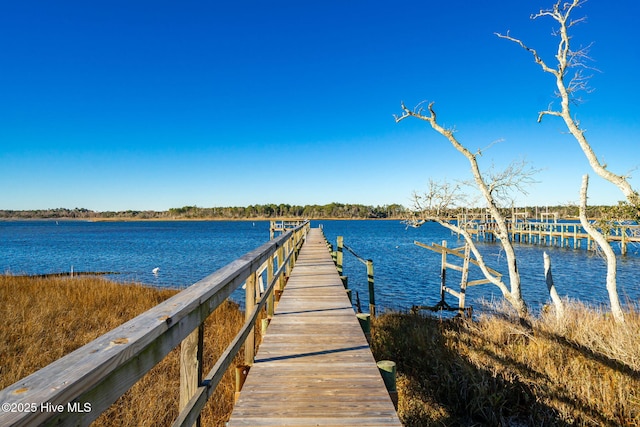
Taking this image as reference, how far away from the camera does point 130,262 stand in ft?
106

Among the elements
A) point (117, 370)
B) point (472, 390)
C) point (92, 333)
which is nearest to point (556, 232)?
point (472, 390)

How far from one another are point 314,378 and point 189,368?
5.49ft

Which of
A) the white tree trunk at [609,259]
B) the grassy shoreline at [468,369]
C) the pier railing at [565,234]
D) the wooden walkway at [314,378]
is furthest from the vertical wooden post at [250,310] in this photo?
the pier railing at [565,234]

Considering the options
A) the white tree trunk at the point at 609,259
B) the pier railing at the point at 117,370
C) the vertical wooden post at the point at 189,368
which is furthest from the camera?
the white tree trunk at the point at 609,259

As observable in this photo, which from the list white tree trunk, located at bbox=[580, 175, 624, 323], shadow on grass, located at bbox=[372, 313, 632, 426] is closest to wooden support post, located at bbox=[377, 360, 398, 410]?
shadow on grass, located at bbox=[372, 313, 632, 426]

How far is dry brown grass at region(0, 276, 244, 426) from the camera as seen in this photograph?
5055 millimetres

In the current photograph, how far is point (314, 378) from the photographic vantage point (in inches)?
136

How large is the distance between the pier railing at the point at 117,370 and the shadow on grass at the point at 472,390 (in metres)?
3.93

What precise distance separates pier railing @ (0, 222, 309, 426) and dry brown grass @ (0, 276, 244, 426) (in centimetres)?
321

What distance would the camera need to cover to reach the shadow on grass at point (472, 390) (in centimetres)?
524

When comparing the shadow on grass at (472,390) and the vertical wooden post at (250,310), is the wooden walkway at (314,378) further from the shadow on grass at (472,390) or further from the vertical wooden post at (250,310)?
the shadow on grass at (472,390)

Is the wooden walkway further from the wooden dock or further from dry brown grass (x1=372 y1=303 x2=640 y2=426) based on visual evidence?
the wooden dock

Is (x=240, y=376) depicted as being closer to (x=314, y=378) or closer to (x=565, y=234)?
(x=314, y=378)

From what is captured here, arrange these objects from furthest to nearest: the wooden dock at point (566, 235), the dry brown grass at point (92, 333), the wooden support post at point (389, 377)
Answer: the wooden dock at point (566, 235) → the dry brown grass at point (92, 333) → the wooden support post at point (389, 377)
